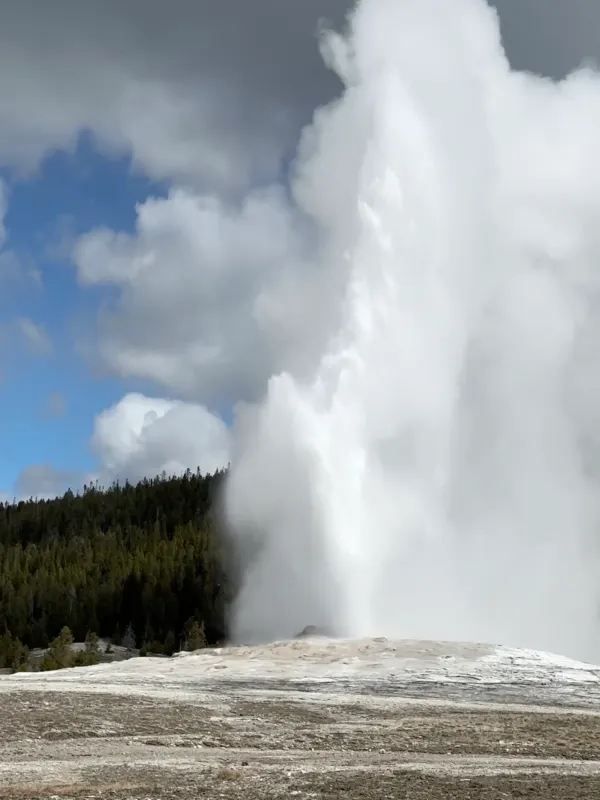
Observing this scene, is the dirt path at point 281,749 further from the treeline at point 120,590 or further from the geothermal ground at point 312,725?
the treeline at point 120,590

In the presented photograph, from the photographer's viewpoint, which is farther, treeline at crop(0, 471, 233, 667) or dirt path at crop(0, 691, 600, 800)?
treeline at crop(0, 471, 233, 667)

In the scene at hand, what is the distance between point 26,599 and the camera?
88.2 m

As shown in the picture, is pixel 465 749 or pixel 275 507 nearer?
pixel 465 749

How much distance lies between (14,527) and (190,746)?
13926 cm

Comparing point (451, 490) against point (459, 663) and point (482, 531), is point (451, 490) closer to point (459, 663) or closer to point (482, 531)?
point (482, 531)

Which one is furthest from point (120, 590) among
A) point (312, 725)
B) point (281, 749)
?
point (281, 749)

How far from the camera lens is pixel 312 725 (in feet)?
63.8

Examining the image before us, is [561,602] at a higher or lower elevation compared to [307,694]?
higher

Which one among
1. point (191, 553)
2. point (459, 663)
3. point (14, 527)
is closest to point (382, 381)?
point (459, 663)

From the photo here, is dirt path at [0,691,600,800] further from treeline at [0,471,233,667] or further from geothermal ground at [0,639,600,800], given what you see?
treeline at [0,471,233,667]

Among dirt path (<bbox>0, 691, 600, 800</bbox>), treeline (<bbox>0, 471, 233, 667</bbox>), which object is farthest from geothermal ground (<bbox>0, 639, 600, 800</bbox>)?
treeline (<bbox>0, 471, 233, 667</bbox>)

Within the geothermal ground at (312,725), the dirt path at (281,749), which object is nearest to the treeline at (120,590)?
the geothermal ground at (312,725)

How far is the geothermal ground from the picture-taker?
12812 millimetres

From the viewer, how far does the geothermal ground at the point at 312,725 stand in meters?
12.8
